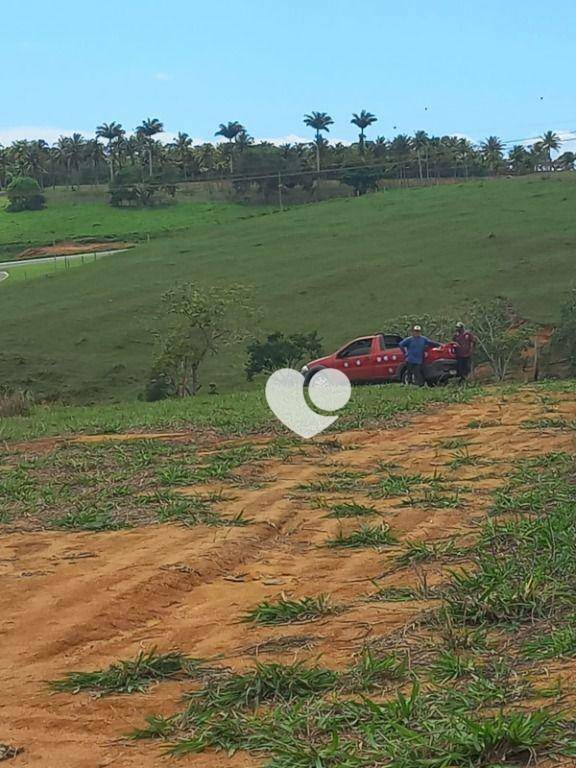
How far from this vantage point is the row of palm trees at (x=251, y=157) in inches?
3622

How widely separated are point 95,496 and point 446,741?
5.55 metres

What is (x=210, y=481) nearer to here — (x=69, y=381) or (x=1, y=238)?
(x=69, y=381)

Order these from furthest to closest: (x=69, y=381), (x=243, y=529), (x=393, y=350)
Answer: (x=69, y=381) → (x=393, y=350) → (x=243, y=529)

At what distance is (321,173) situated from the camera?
290ft

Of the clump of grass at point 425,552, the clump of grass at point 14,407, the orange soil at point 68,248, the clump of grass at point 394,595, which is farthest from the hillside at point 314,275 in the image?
the clump of grass at point 394,595

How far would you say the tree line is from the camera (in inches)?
3551

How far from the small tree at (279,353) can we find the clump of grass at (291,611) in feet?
79.1

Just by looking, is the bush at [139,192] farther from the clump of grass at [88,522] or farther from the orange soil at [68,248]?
the clump of grass at [88,522]

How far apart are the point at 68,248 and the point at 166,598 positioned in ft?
234

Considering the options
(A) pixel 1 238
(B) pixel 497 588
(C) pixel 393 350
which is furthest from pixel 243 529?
(A) pixel 1 238

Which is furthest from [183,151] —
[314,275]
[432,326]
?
[432,326]

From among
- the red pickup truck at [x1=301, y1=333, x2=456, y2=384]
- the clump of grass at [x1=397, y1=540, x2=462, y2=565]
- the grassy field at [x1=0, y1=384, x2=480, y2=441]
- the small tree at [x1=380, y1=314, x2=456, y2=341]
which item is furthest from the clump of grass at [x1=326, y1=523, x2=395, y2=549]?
the small tree at [x1=380, y1=314, x2=456, y2=341]

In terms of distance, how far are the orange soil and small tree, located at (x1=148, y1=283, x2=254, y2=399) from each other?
44.4 metres

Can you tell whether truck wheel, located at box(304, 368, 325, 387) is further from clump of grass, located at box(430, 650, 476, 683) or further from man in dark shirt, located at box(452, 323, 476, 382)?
clump of grass, located at box(430, 650, 476, 683)
